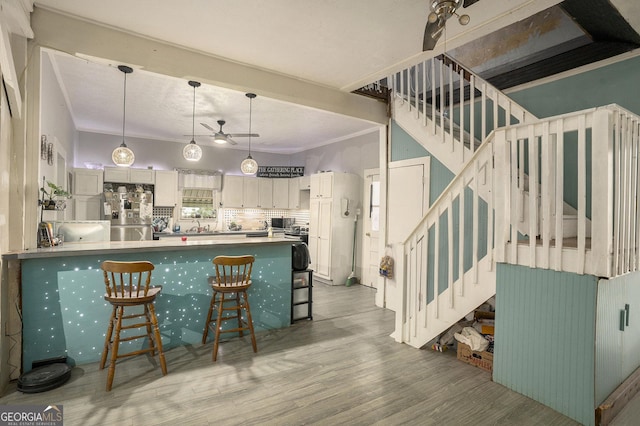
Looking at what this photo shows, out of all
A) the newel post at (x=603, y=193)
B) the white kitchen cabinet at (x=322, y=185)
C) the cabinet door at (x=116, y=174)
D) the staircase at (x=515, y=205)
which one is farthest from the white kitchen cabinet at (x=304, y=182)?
the newel post at (x=603, y=193)

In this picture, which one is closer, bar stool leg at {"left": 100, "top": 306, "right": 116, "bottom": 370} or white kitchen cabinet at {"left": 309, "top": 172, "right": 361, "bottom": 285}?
bar stool leg at {"left": 100, "top": 306, "right": 116, "bottom": 370}

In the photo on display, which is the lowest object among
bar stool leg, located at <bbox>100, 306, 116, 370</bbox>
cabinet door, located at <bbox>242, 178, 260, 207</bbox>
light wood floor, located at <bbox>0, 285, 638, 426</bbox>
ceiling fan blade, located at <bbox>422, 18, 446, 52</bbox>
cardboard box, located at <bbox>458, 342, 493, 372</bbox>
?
light wood floor, located at <bbox>0, 285, 638, 426</bbox>

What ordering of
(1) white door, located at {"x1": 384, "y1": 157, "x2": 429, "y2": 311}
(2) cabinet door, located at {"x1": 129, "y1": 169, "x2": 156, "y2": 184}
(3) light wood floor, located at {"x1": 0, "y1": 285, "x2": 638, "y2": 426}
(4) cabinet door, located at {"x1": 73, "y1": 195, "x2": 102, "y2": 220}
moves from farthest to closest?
(2) cabinet door, located at {"x1": 129, "y1": 169, "x2": 156, "y2": 184}, (4) cabinet door, located at {"x1": 73, "y1": 195, "x2": 102, "y2": 220}, (1) white door, located at {"x1": 384, "y1": 157, "x2": 429, "y2": 311}, (3) light wood floor, located at {"x1": 0, "y1": 285, "x2": 638, "y2": 426}

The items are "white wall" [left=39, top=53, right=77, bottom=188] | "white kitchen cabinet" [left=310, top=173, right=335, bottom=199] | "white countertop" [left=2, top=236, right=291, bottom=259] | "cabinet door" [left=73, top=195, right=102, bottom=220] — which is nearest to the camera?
"white countertop" [left=2, top=236, right=291, bottom=259]

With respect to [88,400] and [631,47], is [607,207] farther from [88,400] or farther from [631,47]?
[88,400]

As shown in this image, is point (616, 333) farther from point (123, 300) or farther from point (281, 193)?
point (281, 193)

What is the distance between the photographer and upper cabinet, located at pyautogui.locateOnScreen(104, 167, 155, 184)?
663 centimetres

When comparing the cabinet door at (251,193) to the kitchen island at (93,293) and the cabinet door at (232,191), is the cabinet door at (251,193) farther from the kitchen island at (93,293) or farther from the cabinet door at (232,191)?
the kitchen island at (93,293)

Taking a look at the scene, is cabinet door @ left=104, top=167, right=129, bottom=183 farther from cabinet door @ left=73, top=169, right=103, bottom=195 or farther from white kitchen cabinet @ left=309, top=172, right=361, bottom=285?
white kitchen cabinet @ left=309, top=172, right=361, bottom=285

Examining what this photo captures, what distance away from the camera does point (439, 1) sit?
6.37 ft

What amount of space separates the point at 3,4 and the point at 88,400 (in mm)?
2895

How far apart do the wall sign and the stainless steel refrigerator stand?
113 inches

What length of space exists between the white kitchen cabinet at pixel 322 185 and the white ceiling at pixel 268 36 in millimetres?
1864

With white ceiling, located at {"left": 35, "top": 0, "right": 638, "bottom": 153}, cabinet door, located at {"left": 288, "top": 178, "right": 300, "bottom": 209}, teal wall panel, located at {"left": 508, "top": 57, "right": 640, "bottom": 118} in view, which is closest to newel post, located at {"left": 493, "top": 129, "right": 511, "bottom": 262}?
white ceiling, located at {"left": 35, "top": 0, "right": 638, "bottom": 153}
